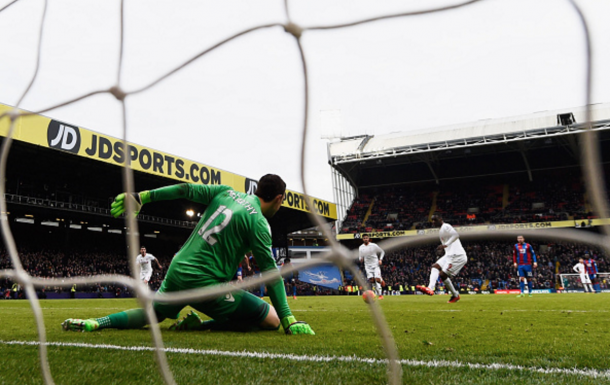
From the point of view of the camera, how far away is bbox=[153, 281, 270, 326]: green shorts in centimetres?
287

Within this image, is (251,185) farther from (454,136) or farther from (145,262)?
(454,136)

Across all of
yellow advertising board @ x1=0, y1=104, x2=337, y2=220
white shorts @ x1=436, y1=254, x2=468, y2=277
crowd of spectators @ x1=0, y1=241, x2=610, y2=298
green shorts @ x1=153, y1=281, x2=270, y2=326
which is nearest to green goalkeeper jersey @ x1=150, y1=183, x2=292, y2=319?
green shorts @ x1=153, y1=281, x2=270, y2=326

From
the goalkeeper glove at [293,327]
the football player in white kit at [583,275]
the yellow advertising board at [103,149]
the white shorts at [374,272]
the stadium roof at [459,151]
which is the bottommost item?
the football player in white kit at [583,275]

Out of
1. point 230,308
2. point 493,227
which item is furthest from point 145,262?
point 493,227

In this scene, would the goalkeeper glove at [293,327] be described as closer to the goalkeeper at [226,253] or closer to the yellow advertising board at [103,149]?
the goalkeeper at [226,253]

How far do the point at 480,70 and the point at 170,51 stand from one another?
5.39 ft

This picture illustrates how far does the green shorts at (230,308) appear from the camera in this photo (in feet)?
9.41

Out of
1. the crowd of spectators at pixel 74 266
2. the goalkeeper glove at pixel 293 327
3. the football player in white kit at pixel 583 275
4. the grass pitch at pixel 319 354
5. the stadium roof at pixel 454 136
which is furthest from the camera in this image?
the stadium roof at pixel 454 136

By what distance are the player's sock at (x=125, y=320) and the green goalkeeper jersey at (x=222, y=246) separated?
0.51 metres

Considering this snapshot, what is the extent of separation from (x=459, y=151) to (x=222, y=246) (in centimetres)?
2322

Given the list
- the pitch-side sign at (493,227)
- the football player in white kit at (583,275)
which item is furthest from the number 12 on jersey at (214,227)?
the football player in white kit at (583,275)

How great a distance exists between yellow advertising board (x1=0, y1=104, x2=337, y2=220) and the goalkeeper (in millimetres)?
8489

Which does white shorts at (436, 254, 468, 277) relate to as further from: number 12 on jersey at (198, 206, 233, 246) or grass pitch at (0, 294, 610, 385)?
number 12 on jersey at (198, 206, 233, 246)

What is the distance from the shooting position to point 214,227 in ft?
9.31
